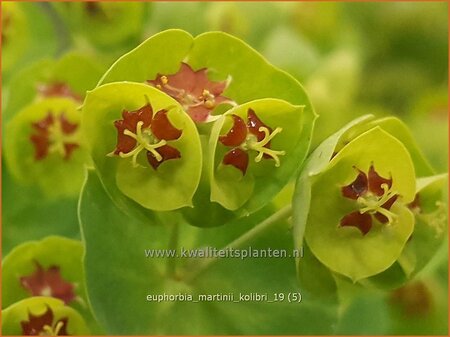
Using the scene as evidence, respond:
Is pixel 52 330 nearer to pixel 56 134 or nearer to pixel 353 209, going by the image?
pixel 56 134

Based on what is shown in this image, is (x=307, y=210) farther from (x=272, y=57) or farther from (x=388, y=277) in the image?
Result: (x=272, y=57)

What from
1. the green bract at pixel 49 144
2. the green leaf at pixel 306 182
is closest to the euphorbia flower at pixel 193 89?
the green leaf at pixel 306 182

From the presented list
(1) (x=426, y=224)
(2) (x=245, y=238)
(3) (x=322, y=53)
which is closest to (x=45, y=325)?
(2) (x=245, y=238)

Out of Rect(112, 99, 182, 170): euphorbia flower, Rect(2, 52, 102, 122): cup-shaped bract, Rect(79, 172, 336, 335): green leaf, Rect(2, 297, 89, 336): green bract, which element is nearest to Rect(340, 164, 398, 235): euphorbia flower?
Rect(79, 172, 336, 335): green leaf

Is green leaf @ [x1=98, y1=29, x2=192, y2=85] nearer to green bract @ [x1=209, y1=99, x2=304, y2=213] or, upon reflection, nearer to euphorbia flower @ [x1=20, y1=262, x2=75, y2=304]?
green bract @ [x1=209, y1=99, x2=304, y2=213]

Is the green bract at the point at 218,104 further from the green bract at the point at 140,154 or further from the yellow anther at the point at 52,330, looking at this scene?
the yellow anther at the point at 52,330

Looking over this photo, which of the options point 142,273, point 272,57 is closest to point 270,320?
point 142,273

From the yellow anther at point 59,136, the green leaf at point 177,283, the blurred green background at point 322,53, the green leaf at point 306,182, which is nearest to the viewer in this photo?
the green leaf at point 306,182
